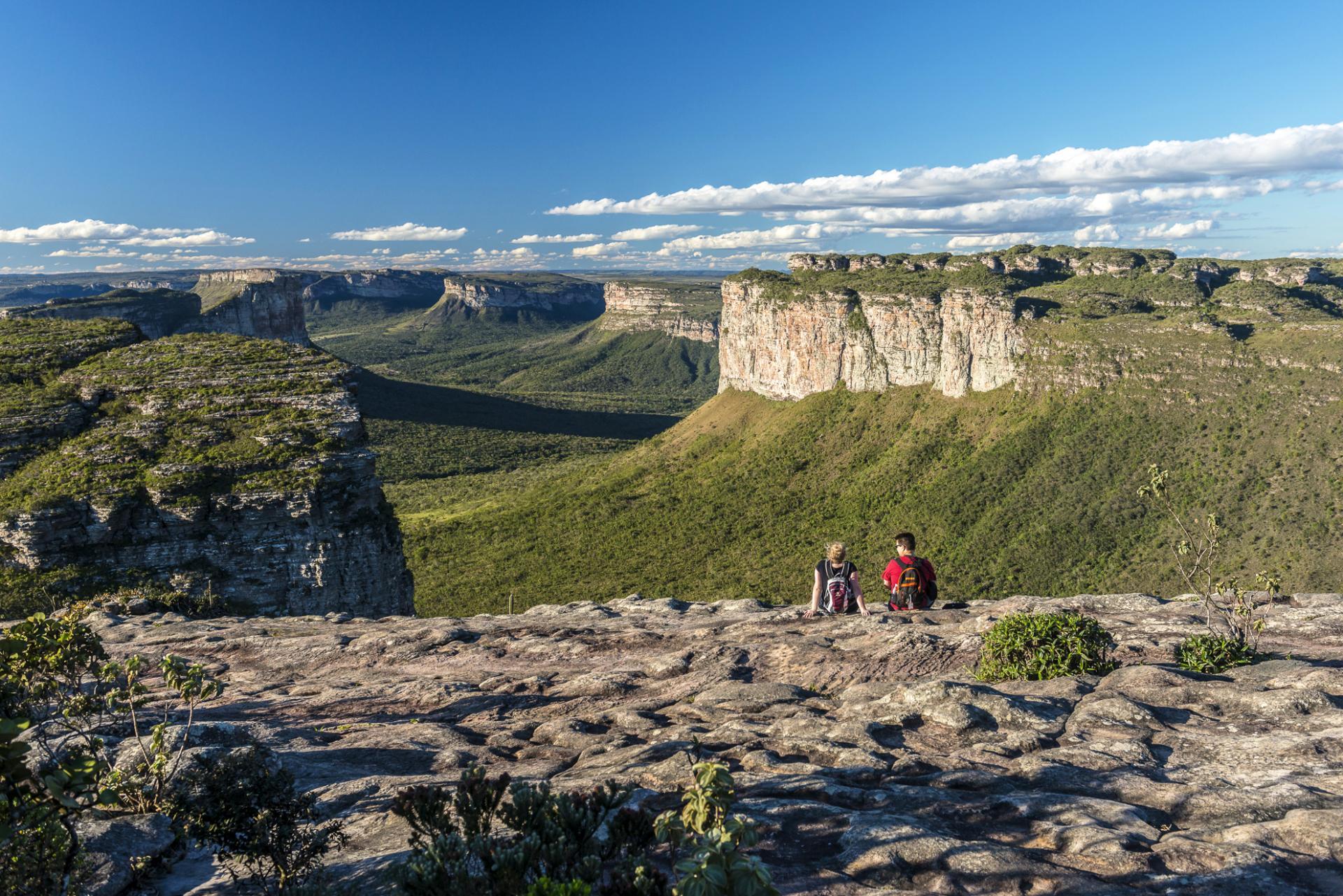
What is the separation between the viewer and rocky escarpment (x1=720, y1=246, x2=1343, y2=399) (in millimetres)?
76375

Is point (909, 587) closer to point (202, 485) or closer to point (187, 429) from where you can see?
point (202, 485)

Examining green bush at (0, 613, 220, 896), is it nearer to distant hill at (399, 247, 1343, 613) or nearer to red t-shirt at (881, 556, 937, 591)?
red t-shirt at (881, 556, 937, 591)

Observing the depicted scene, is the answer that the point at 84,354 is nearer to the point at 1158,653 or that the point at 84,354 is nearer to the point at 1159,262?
the point at 1158,653

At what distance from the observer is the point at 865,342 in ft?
331

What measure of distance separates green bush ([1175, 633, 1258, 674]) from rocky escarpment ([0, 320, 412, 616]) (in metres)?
34.8

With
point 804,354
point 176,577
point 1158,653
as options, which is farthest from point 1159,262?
point 176,577

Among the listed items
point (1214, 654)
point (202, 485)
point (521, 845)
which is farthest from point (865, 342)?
point (521, 845)

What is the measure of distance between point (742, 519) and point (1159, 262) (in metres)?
91.7

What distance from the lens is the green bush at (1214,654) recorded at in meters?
14.9

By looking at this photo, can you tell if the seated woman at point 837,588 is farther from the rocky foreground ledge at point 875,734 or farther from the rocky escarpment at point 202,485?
the rocky escarpment at point 202,485

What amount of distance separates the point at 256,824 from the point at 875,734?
30.4 feet

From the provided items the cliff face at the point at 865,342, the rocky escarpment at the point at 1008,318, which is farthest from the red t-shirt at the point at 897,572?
the cliff face at the point at 865,342

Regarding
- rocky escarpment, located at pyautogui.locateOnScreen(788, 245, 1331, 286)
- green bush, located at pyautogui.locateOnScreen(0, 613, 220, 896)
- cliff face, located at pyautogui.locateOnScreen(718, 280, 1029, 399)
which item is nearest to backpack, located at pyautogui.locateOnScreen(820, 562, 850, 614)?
green bush, located at pyautogui.locateOnScreen(0, 613, 220, 896)

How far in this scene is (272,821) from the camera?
8.62m
